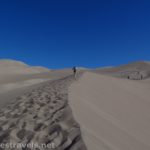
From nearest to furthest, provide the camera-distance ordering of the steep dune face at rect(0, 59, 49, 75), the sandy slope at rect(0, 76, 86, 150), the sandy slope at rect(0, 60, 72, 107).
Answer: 1. the sandy slope at rect(0, 76, 86, 150)
2. the sandy slope at rect(0, 60, 72, 107)
3. the steep dune face at rect(0, 59, 49, 75)

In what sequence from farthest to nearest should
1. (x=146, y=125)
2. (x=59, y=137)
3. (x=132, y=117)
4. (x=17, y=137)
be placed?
1. (x=132, y=117)
2. (x=146, y=125)
3. (x=17, y=137)
4. (x=59, y=137)

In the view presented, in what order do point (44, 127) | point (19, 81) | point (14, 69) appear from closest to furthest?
1. point (44, 127)
2. point (19, 81)
3. point (14, 69)

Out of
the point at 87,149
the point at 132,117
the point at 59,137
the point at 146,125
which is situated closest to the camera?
the point at 87,149

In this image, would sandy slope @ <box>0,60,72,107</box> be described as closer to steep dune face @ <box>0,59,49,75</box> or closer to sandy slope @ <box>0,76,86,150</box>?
steep dune face @ <box>0,59,49,75</box>

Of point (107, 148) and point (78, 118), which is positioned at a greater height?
point (78, 118)

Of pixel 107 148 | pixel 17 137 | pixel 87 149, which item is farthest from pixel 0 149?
pixel 107 148

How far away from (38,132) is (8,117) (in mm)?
1660

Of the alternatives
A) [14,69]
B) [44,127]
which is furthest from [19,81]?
[44,127]

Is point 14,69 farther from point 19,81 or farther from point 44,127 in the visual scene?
point 44,127

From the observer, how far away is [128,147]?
13.6 feet

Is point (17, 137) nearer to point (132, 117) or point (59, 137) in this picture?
point (59, 137)

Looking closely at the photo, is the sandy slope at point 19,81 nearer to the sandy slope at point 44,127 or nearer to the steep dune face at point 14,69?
the steep dune face at point 14,69

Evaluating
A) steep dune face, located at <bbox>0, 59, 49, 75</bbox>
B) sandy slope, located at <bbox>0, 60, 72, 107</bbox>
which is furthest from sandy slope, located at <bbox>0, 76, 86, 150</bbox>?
steep dune face, located at <bbox>0, 59, 49, 75</bbox>

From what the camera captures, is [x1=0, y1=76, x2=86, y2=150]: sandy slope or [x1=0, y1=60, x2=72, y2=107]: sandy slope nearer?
[x1=0, y1=76, x2=86, y2=150]: sandy slope
